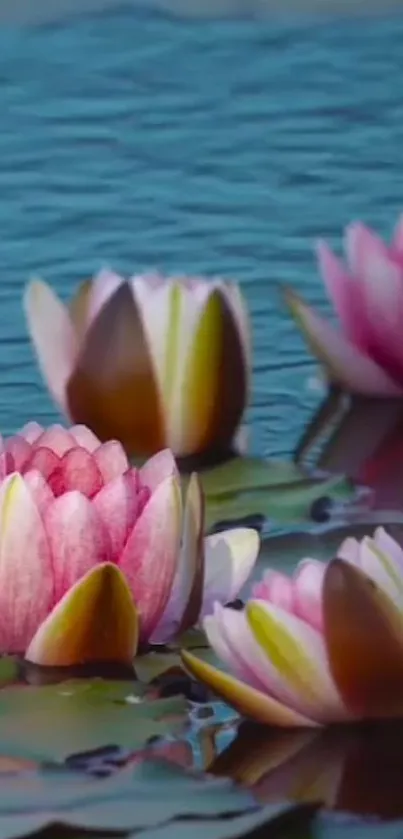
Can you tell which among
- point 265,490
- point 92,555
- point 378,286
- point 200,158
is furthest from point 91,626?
point 200,158

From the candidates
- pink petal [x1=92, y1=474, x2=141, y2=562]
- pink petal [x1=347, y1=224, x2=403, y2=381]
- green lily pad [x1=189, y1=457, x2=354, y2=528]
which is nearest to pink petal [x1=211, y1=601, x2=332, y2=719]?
pink petal [x1=92, y1=474, x2=141, y2=562]

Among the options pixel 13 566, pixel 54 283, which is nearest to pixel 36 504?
pixel 13 566

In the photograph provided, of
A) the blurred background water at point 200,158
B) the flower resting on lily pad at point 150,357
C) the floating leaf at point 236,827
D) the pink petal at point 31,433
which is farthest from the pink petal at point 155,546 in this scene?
the blurred background water at point 200,158

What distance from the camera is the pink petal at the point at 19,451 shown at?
1.31 meters

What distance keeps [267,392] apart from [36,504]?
602 mm

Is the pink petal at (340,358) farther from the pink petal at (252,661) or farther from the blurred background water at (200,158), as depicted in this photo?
the pink petal at (252,661)

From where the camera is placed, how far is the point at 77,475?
130 centimetres

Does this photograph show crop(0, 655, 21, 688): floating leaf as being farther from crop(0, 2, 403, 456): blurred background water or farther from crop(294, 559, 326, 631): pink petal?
crop(0, 2, 403, 456): blurred background water

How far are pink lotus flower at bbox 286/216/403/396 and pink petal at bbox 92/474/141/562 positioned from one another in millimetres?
468

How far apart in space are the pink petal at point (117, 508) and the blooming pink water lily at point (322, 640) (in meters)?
0.11

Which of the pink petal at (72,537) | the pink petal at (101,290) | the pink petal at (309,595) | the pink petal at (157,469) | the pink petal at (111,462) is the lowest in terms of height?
the pink petal at (309,595)

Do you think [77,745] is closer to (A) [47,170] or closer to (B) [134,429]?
(B) [134,429]

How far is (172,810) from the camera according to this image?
109 centimetres

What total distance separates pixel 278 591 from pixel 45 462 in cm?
18
